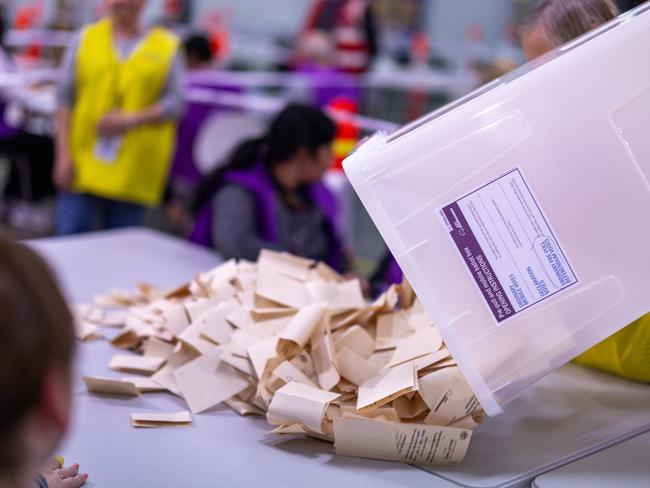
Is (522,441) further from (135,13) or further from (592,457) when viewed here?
(135,13)

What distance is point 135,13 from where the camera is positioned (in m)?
2.90

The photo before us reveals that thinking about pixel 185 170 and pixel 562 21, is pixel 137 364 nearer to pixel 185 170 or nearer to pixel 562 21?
pixel 562 21

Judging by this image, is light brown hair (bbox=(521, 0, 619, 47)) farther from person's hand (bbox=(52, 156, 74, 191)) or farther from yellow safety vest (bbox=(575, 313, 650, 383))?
person's hand (bbox=(52, 156, 74, 191))

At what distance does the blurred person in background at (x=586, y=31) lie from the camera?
4.49ft

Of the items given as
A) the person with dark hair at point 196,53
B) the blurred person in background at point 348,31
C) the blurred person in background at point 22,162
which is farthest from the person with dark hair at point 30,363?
the blurred person in background at point 348,31

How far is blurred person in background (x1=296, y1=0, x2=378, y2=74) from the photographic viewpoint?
598 cm

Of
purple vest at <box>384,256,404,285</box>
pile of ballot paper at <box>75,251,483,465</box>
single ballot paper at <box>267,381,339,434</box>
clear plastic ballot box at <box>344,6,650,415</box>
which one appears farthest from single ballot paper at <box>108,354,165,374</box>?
purple vest at <box>384,256,404,285</box>

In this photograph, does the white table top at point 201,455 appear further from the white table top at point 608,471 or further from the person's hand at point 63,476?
the white table top at point 608,471

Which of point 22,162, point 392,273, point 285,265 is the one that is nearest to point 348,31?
point 22,162

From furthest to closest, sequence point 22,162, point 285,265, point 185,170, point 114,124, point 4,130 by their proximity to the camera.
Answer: point 185,170 < point 22,162 < point 4,130 < point 114,124 < point 285,265

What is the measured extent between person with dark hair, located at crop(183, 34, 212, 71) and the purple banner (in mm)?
4034

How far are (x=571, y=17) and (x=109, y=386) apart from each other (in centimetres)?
94

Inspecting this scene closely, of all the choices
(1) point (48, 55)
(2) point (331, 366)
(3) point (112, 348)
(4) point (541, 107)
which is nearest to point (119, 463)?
(2) point (331, 366)

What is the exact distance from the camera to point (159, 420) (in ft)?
4.10
